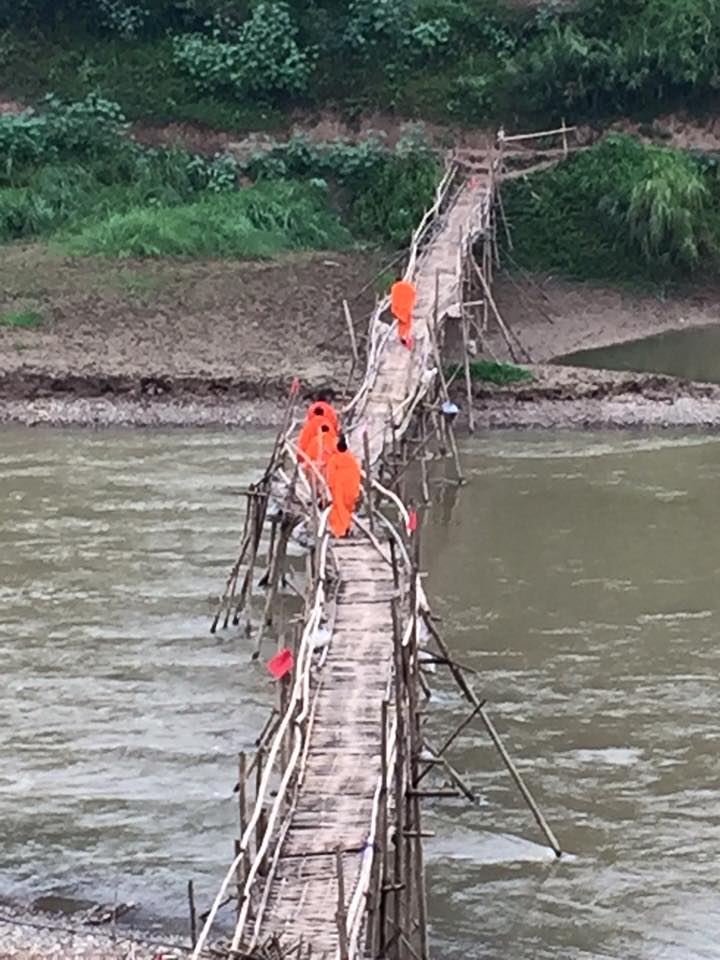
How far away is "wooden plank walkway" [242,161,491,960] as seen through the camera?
930cm

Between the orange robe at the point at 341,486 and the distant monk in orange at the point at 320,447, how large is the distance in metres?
0.44

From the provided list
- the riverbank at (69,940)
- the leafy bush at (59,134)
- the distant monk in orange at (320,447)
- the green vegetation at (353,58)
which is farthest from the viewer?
the green vegetation at (353,58)

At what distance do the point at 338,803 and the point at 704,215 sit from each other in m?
24.8

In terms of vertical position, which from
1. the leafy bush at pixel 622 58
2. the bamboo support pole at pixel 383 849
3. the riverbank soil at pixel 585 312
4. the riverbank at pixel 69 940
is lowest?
the riverbank at pixel 69 940

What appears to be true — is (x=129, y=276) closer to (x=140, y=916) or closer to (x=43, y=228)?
(x=43, y=228)

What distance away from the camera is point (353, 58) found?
124ft

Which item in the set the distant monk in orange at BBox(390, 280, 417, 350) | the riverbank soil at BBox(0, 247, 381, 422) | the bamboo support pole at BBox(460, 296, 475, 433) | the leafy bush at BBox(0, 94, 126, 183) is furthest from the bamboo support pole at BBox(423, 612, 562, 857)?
the leafy bush at BBox(0, 94, 126, 183)

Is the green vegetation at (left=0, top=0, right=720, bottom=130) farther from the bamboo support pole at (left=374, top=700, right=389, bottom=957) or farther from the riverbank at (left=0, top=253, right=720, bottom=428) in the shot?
the bamboo support pole at (left=374, top=700, right=389, bottom=957)

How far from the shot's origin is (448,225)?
95.7 ft

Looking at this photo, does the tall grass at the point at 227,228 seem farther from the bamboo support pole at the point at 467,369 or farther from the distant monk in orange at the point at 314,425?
the distant monk in orange at the point at 314,425

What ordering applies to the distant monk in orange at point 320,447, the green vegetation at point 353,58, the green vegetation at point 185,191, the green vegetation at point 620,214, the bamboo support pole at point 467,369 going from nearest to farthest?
the distant monk in orange at point 320,447 → the bamboo support pole at point 467,369 → the green vegetation at point 185,191 → the green vegetation at point 620,214 → the green vegetation at point 353,58

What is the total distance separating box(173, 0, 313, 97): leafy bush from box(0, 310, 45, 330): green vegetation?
35.2ft

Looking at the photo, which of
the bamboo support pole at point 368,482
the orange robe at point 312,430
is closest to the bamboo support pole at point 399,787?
the bamboo support pole at point 368,482

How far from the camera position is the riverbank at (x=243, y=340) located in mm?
25156
